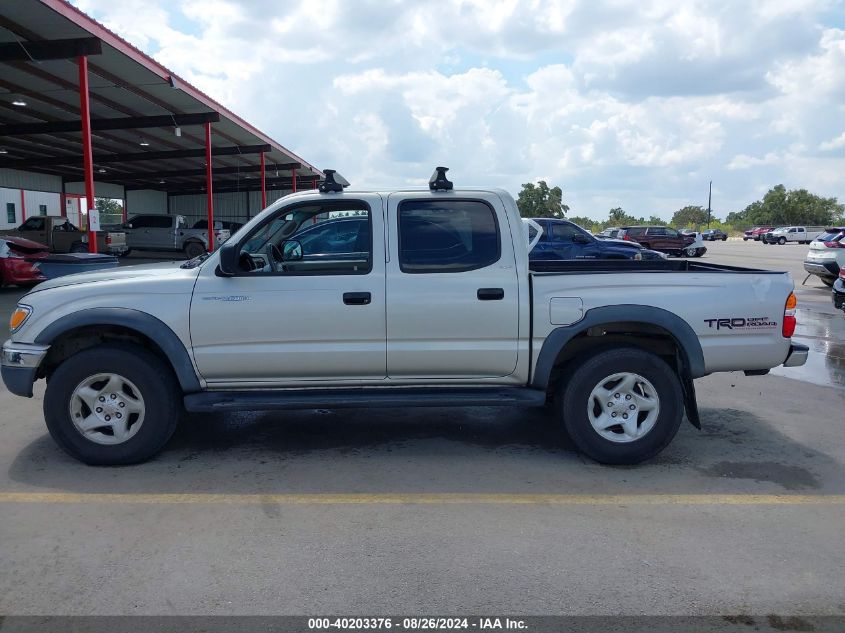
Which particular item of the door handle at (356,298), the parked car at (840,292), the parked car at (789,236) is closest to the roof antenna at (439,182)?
the door handle at (356,298)

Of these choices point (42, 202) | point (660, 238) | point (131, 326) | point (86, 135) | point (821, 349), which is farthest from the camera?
point (42, 202)

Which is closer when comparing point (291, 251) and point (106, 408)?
point (106, 408)

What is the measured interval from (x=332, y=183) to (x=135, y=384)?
1.91 meters

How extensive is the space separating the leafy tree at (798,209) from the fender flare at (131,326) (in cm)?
9087

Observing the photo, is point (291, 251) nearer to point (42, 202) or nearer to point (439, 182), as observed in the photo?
point (439, 182)

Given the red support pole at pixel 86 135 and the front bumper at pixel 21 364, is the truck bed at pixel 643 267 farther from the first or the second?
the red support pole at pixel 86 135

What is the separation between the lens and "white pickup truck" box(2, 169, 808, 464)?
4.87 m

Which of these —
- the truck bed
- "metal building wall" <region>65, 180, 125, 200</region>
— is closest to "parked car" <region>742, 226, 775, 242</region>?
"metal building wall" <region>65, 180, 125, 200</region>

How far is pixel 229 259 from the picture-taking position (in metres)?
4.87

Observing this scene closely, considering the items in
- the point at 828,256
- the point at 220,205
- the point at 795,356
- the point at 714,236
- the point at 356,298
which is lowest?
the point at 795,356

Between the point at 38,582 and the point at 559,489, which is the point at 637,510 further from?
the point at 38,582

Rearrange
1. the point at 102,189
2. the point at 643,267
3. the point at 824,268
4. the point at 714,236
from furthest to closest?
the point at 714,236, the point at 102,189, the point at 824,268, the point at 643,267

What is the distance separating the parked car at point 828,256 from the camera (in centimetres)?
1642

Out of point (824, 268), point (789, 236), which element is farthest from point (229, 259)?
point (789, 236)
